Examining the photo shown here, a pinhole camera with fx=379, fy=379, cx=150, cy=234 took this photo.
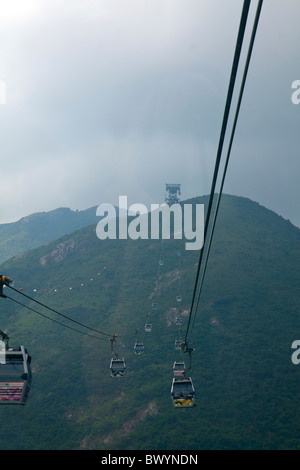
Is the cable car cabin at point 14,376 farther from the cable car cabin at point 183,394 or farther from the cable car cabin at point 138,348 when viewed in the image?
the cable car cabin at point 138,348

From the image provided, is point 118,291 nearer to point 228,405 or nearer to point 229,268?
point 229,268

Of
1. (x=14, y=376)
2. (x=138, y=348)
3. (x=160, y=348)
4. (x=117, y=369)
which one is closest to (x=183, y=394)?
(x=14, y=376)

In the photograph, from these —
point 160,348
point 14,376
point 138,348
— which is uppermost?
point 160,348

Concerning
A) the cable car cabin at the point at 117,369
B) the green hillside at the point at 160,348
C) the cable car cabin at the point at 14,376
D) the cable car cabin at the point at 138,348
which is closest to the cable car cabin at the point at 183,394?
the cable car cabin at the point at 117,369

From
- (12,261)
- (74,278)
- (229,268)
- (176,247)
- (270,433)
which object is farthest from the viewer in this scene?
(12,261)

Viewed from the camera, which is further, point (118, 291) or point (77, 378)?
point (118, 291)

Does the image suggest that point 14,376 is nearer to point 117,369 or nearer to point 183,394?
point 183,394
